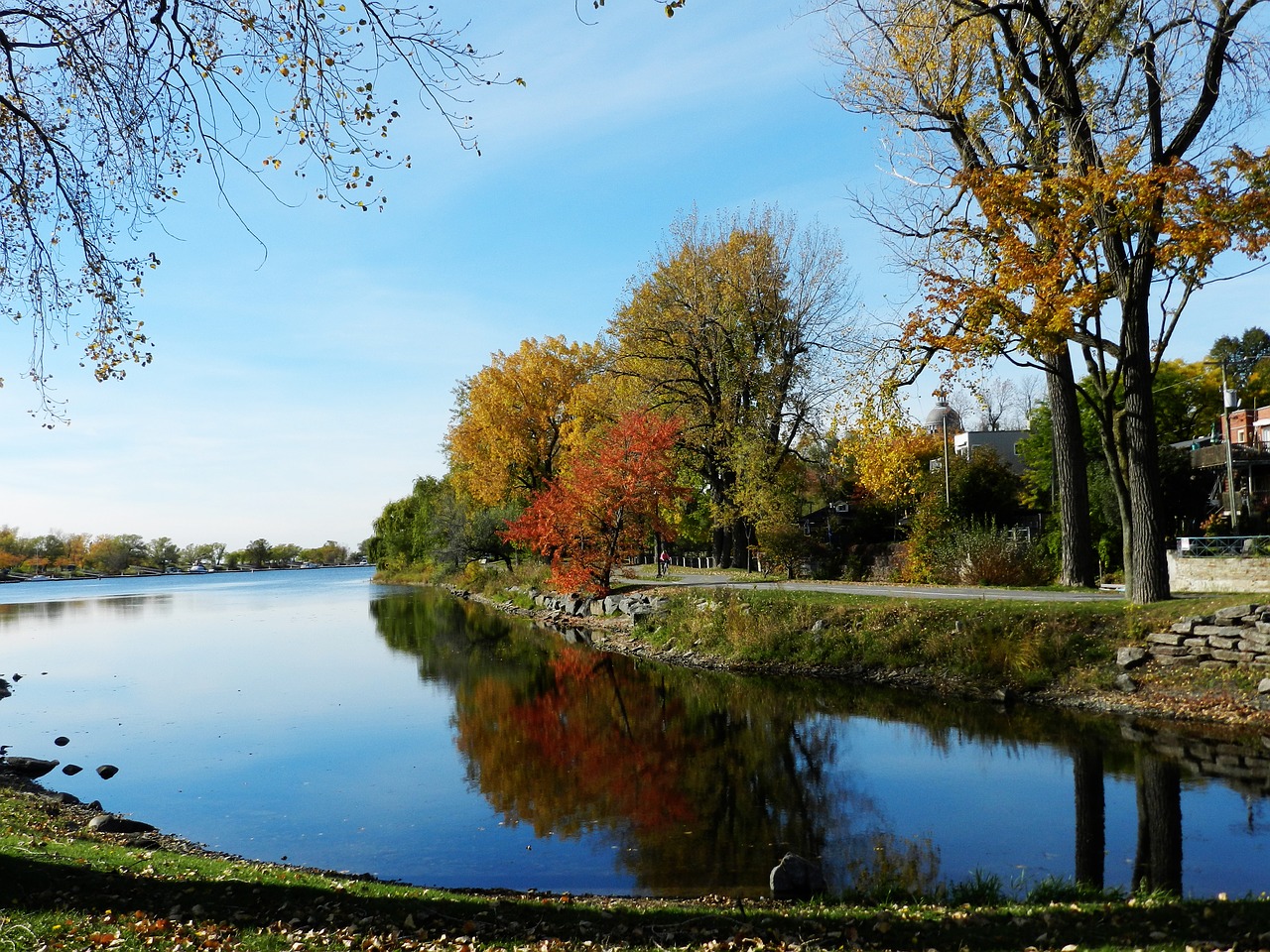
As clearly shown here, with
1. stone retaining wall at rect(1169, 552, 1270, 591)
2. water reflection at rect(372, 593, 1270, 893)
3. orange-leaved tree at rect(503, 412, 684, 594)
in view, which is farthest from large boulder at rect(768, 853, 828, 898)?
orange-leaved tree at rect(503, 412, 684, 594)

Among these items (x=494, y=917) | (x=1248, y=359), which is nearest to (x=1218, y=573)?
(x=494, y=917)

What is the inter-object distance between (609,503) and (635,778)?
18.9 metres

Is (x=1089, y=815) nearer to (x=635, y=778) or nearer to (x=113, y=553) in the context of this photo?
(x=635, y=778)

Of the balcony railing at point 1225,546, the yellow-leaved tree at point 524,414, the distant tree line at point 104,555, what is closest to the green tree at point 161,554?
the distant tree line at point 104,555

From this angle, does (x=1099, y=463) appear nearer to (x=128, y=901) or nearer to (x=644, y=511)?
(x=644, y=511)

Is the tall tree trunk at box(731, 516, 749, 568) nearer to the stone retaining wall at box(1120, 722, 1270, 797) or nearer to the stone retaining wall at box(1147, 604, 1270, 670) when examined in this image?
the stone retaining wall at box(1147, 604, 1270, 670)

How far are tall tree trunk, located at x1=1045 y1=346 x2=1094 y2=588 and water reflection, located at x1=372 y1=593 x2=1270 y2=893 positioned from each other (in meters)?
6.90

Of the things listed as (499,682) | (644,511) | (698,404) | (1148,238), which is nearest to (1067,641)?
(1148,238)

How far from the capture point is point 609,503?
31938mm

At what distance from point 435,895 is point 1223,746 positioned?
11118mm

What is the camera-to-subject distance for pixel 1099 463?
102 ft

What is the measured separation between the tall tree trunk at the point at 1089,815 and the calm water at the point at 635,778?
42 millimetres

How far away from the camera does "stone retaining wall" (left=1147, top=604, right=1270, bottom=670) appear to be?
14.3 metres

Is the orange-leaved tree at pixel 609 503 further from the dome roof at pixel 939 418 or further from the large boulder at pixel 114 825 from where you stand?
the dome roof at pixel 939 418
